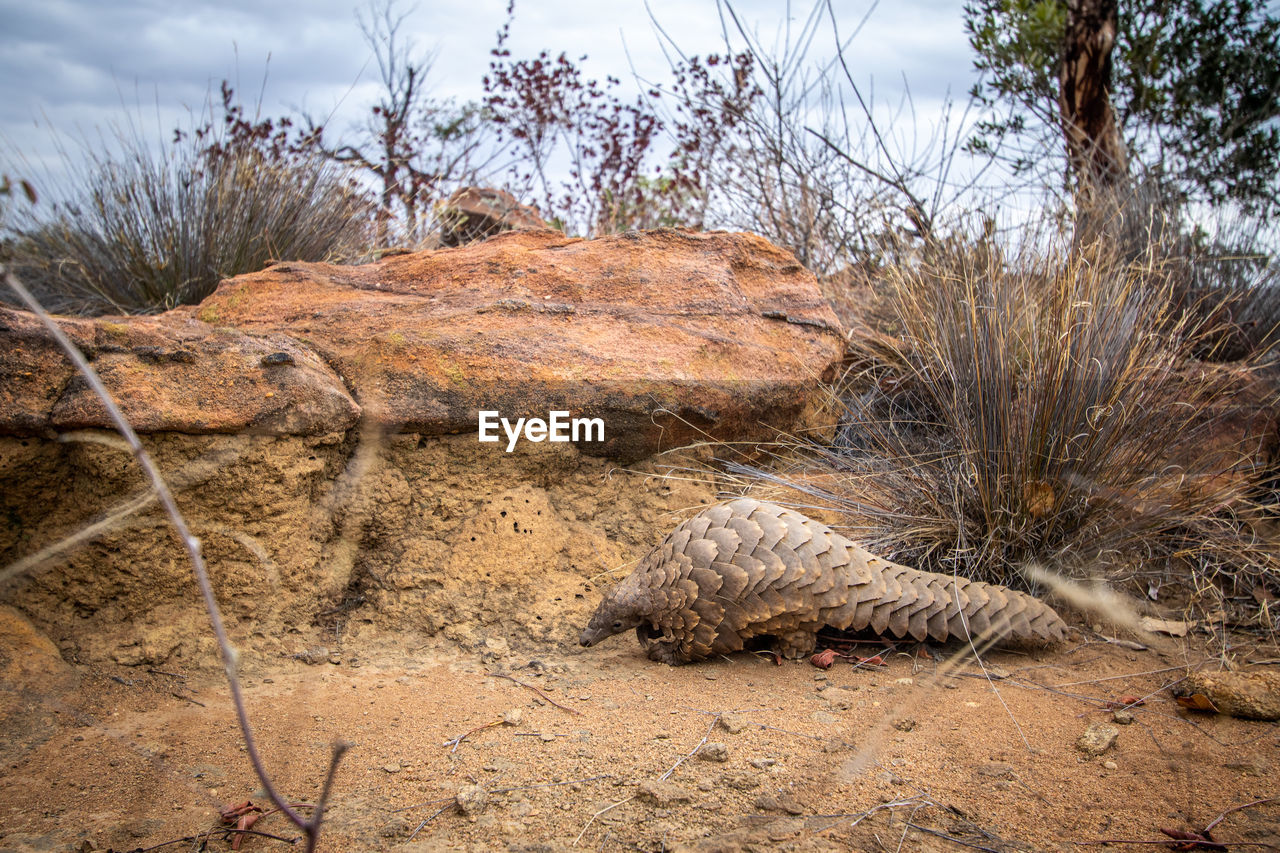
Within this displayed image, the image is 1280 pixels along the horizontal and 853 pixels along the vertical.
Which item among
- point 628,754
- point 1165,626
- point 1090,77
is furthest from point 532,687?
point 1090,77

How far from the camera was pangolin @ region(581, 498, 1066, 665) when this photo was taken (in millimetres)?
2252

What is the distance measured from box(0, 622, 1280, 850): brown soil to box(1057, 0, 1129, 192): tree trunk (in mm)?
4310

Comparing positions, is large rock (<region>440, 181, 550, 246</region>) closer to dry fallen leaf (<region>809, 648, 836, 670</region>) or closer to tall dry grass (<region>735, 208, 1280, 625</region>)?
tall dry grass (<region>735, 208, 1280, 625</region>)

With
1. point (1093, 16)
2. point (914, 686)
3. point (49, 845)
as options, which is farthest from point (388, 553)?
point (1093, 16)

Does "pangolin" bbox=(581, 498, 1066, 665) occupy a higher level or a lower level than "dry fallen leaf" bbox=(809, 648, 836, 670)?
higher

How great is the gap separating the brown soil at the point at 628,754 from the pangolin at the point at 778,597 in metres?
0.09

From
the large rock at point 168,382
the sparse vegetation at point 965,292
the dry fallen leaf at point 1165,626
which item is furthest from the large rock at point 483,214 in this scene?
the dry fallen leaf at point 1165,626

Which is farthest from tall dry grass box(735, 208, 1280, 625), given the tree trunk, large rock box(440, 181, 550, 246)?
large rock box(440, 181, 550, 246)

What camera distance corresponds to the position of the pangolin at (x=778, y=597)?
2.25m

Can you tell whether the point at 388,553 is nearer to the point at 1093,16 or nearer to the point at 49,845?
the point at 49,845

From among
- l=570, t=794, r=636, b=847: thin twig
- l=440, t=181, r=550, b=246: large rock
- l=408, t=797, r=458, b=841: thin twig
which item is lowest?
l=570, t=794, r=636, b=847: thin twig

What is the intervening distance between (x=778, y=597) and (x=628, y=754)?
0.64m

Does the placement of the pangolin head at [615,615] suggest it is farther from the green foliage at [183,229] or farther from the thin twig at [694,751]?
the green foliage at [183,229]

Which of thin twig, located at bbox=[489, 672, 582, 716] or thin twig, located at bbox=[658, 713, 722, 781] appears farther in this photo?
thin twig, located at bbox=[489, 672, 582, 716]
